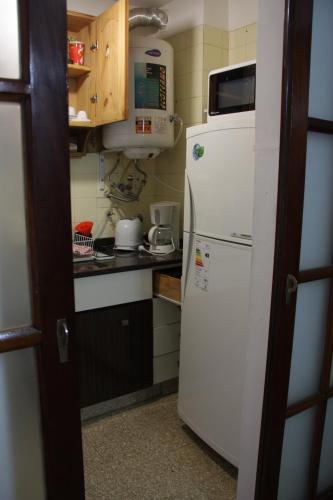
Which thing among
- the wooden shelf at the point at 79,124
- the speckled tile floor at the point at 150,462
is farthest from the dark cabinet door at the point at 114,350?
the wooden shelf at the point at 79,124

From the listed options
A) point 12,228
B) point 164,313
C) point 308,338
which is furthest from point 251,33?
point 12,228

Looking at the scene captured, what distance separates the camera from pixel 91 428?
7.58ft

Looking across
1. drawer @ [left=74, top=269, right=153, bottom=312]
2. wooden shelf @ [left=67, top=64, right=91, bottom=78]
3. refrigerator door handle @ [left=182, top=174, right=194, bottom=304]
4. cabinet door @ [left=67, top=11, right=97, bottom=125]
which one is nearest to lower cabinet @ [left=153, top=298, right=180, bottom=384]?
drawer @ [left=74, top=269, right=153, bottom=312]

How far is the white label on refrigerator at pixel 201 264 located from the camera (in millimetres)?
1995

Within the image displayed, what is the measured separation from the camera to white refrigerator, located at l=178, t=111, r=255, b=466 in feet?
5.79

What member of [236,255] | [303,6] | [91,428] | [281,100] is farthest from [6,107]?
[91,428]

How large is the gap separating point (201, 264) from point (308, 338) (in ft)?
2.36

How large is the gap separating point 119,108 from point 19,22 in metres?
1.51

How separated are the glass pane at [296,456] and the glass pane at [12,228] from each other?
Answer: 1032 mm

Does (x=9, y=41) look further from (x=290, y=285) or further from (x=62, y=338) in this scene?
(x=290, y=285)

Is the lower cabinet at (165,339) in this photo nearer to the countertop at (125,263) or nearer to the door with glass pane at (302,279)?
the countertop at (125,263)

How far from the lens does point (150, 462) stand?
Answer: 205 cm

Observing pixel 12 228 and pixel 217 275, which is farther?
pixel 217 275

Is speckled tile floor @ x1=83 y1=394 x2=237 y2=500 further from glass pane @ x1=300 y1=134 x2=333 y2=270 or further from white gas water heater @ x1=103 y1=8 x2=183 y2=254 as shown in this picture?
glass pane @ x1=300 y1=134 x2=333 y2=270
